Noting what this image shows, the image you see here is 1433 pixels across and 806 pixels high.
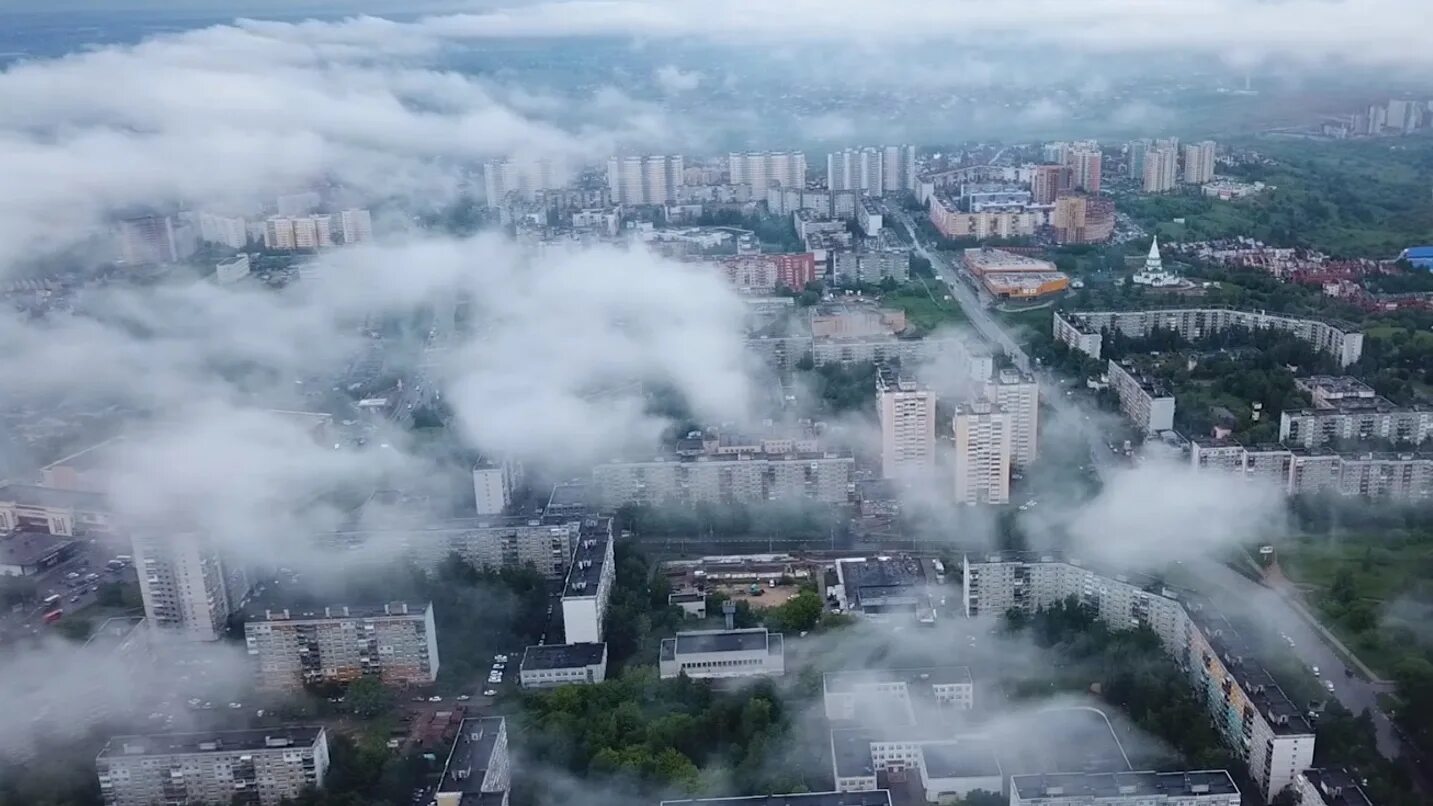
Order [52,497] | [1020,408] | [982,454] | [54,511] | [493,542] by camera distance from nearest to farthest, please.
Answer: [493,542]
[54,511]
[52,497]
[982,454]
[1020,408]

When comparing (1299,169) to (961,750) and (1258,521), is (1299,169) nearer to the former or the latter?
(1258,521)

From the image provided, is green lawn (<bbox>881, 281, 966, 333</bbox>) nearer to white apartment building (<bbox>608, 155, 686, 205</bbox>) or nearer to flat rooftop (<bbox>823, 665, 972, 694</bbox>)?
white apartment building (<bbox>608, 155, 686, 205</bbox>)

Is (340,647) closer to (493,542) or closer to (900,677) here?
(493,542)

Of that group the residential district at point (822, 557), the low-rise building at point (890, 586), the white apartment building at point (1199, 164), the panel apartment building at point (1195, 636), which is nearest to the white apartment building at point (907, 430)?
the residential district at point (822, 557)

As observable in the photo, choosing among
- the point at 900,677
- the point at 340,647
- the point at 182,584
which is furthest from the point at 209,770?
the point at 900,677

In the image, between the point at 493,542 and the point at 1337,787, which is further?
the point at 493,542

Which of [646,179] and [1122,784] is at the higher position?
[646,179]

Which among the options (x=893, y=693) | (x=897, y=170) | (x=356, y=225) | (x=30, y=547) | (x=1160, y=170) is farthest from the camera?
(x=897, y=170)
